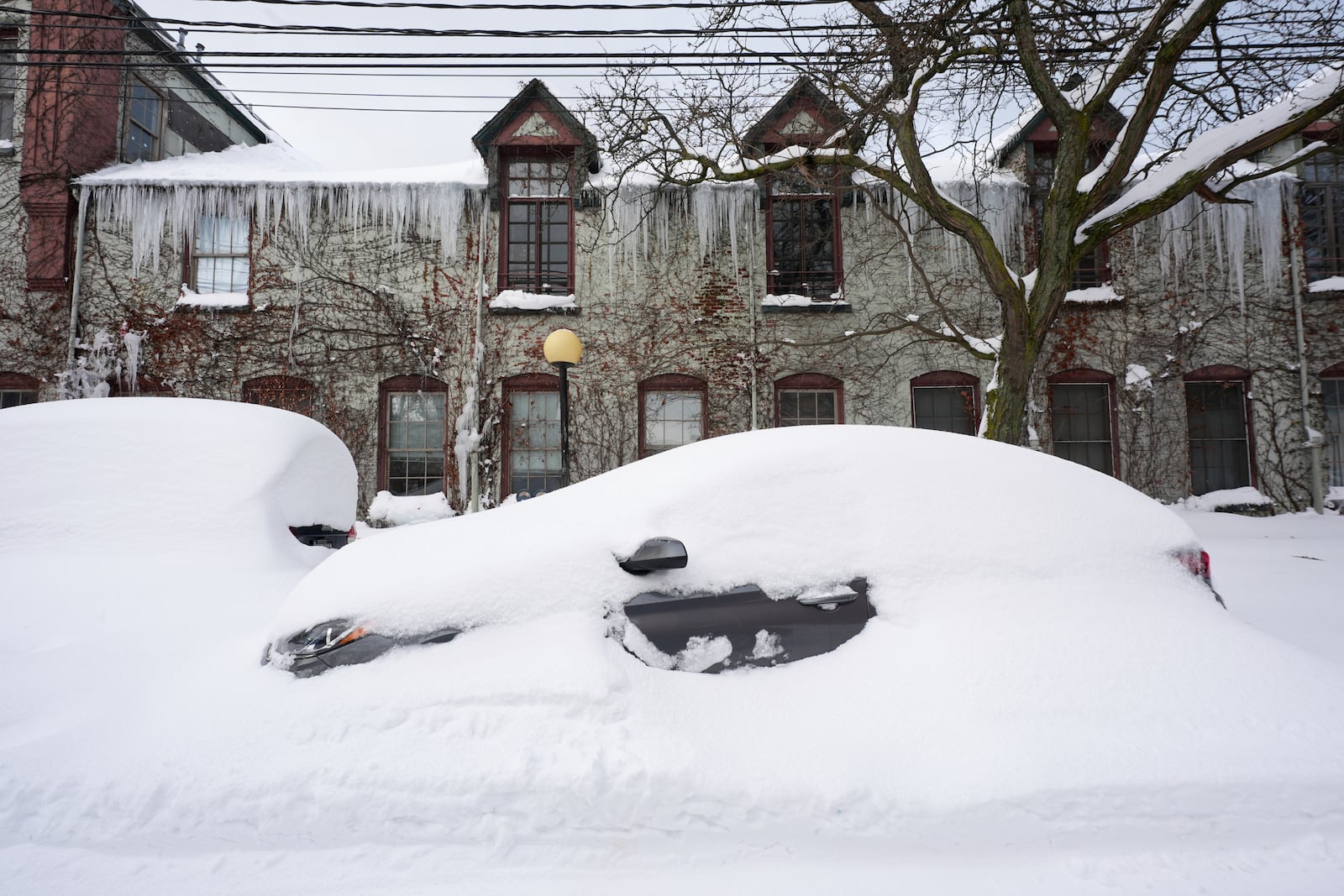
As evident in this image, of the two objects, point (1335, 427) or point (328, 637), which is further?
point (1335, 427)

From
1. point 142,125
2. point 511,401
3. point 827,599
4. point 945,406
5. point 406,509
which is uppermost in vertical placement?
point 142,125

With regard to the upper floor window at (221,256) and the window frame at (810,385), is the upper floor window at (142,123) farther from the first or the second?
the window frame at (810,385)

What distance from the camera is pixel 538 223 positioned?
11.8 metres

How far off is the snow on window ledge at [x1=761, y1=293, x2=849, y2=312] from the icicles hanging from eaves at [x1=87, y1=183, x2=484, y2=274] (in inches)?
207

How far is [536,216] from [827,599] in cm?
1083

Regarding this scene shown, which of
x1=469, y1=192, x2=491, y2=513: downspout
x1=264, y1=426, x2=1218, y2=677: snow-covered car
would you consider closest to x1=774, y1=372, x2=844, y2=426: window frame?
x1=469, y1=192, x2=491, y2=513: downspout

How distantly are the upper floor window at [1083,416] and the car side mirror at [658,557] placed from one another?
36.7ft

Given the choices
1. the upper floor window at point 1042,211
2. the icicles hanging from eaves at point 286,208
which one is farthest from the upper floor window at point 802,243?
the icicles hanging from eaves at point 286,208

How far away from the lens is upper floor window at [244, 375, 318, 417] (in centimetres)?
1130

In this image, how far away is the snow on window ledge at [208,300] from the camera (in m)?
11.4

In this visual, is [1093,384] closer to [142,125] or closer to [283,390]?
[283,390]

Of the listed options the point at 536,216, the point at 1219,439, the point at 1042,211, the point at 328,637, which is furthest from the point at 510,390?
the point at 1219,439

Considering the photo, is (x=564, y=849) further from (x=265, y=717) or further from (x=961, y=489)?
(x=961, y=489)

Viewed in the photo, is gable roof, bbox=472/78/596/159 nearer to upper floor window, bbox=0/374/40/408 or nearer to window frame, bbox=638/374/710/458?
window frame, bbox=638/374/710/458
